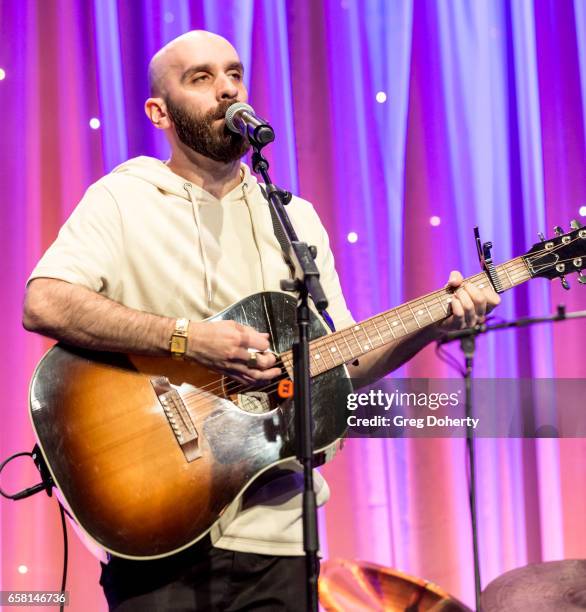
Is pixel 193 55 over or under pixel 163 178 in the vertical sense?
over

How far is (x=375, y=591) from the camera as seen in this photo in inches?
97.7

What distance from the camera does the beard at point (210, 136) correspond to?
2.23 metres

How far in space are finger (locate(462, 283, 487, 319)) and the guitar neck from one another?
43 mm

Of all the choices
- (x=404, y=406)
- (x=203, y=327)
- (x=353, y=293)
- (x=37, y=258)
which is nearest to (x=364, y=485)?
(x=404, y=406)

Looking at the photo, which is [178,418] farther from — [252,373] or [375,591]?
[375,591]

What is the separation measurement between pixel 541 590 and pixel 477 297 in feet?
2.58

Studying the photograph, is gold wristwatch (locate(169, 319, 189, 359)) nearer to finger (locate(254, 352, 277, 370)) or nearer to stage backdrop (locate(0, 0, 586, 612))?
finger (locate(254, 352, 277, 370))

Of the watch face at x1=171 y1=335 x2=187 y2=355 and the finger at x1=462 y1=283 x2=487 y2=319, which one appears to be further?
the finger at x1=462 y1=283 x2=487 y2=319

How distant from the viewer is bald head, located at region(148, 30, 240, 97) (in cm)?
232

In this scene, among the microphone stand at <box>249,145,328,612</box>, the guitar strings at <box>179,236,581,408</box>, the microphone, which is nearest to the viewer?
the microphone stand at <box>249,145,328,612</box>

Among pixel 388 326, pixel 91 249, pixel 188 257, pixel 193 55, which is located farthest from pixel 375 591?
pixel 193 55

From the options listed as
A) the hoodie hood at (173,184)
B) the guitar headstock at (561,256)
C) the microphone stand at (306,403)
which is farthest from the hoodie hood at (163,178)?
the guitar headstock at (561,256)

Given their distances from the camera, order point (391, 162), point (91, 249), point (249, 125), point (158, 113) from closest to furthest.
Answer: point (249, 125)
point (91, 249)
point (158, 113)
point (391, 162)

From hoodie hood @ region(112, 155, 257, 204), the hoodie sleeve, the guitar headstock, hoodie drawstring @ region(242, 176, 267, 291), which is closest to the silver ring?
hoodie drawstring @ region(242, 176, 267, 291)
